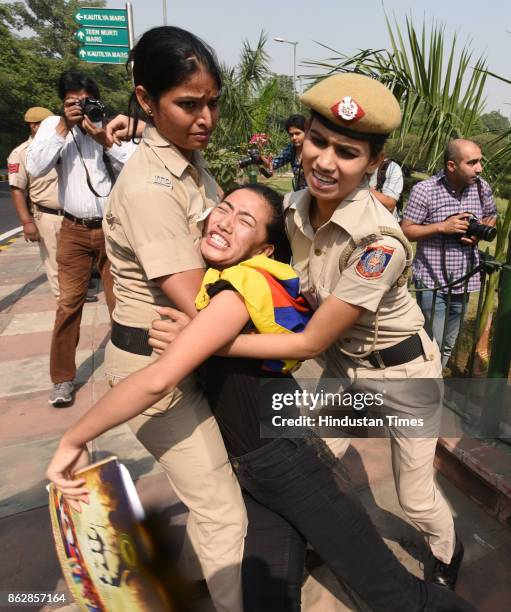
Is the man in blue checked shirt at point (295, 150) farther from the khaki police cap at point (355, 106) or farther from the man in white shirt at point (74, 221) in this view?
the khaki police cap at point (355, 106)

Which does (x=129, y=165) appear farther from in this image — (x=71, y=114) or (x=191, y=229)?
(x=71, y=114)

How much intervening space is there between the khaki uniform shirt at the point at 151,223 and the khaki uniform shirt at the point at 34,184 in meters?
3.00

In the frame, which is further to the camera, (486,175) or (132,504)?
(486,175)

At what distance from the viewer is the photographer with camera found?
3.11 metres

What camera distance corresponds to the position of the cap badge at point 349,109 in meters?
1.30

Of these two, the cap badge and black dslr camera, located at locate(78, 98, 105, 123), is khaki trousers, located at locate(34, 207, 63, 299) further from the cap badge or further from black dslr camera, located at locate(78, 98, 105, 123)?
the cap badge

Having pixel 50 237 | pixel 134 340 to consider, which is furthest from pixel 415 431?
pixel 50 237

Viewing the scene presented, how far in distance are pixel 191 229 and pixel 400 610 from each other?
125 cm

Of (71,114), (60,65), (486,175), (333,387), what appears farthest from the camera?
(60,65)

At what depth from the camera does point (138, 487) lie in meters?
2.39

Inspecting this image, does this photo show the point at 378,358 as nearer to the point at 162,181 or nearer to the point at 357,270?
the point at 357,270

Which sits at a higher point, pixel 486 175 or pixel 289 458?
pixel 486 175

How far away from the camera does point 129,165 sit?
137cm

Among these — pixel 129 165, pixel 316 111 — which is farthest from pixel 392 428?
pixel 129 165
